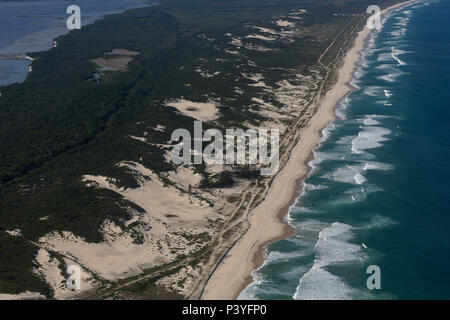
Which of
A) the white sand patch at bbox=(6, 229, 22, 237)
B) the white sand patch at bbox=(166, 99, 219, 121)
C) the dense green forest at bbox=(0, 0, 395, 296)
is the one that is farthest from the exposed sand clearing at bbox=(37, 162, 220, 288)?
the white sand patch at bbox=(166, 99, 219, 121)

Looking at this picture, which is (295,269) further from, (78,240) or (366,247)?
(78,240)

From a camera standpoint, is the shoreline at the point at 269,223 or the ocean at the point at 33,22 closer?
the shoreline at the point at 269,223

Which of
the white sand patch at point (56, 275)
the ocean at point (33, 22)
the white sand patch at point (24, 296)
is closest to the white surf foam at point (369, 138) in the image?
the white sand patch at point (56, 275)

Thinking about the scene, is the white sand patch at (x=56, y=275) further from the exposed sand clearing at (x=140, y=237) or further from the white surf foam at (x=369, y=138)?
the white surf foam at (x=369, y=138)

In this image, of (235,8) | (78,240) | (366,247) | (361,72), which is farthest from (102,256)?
(235,8)

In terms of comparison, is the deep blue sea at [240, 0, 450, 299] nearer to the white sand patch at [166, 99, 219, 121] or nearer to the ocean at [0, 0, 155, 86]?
the white sand patch at [166, 99, 219, 121]

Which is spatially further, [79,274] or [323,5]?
[323,5]
